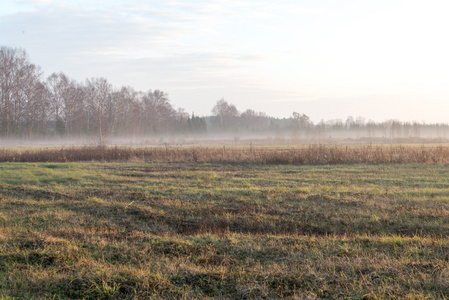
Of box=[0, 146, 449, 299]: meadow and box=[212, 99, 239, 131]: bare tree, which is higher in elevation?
box=[212, 99, 239, 131]: bare tree

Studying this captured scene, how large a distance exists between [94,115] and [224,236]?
220 ft

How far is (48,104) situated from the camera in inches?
2512

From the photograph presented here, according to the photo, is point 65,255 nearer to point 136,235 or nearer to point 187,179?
point 136,235

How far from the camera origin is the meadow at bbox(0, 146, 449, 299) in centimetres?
457

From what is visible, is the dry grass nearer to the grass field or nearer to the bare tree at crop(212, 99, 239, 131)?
the grass field

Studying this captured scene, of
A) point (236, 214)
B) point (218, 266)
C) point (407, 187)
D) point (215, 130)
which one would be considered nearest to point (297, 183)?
point (407, 187)

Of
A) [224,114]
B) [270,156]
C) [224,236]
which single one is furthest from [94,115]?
[224,236]

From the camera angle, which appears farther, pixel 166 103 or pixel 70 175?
pixel 166 103

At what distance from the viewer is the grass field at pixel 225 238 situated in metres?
4.56

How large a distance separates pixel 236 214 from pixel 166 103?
83.5 m

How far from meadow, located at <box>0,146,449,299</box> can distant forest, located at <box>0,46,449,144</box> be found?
107 ft

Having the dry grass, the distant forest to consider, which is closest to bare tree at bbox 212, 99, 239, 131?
the distant forest

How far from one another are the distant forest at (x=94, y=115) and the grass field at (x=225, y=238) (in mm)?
32697

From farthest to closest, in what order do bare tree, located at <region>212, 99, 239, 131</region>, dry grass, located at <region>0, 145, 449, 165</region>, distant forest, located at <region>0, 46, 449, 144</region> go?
bare tree, located at <region>212, 99, 239, 131</region>, distant forest, located at <region>0, 46, 449, 144</region>, dry grass, located at <region>0, 145, 449, 165</region>
